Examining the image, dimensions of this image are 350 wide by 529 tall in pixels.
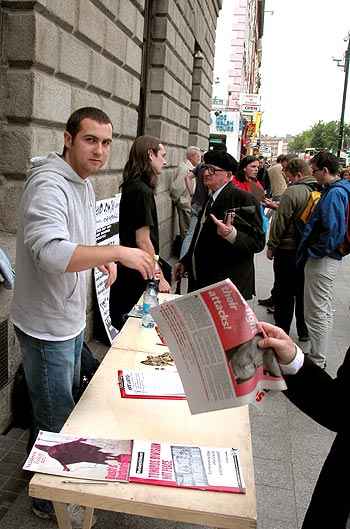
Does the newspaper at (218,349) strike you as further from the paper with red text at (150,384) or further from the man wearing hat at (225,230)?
the man wearing hat at (225,230)

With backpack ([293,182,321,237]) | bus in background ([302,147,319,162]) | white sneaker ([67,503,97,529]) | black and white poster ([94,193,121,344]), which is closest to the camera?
white sneaker ([67,503,97,529])

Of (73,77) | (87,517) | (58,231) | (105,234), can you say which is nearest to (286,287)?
(105,234)

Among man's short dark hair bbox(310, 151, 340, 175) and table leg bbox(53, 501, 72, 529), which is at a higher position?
man's short dark hair bbox(310, 151, 340, 175)

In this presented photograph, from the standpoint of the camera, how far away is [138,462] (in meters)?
1.87

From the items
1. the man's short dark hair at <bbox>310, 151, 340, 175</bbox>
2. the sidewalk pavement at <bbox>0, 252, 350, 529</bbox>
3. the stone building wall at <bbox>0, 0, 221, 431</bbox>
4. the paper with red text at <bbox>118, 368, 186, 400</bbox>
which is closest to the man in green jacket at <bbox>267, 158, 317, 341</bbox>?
the man's short dark hair at <bbox>310, 151, 340, 175</bbox>

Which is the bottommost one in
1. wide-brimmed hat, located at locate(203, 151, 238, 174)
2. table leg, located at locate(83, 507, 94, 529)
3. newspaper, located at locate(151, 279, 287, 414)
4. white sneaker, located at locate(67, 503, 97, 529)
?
white sneaker, located at locate(67, 503, 97, 529)

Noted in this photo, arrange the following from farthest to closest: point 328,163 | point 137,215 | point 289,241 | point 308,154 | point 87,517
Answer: point 308,154 < point 289,241 < point 328,163 < point 137,215 < point 87,517

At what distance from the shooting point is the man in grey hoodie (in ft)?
7.31

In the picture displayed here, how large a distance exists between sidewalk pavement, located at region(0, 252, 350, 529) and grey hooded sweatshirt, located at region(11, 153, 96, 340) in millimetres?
1117

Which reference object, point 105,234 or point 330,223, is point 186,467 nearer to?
point 330,223

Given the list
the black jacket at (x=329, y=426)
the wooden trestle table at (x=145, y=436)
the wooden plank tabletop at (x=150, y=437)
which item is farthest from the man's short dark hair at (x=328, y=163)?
the black jacket at (x=329, y=426)

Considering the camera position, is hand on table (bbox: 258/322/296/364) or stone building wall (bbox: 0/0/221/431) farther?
stone building wall (bbox: 0/0/221/431)

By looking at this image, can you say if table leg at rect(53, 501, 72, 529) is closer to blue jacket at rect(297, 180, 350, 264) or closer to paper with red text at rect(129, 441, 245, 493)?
paper with red text at rect(129, 441, 245, 493)

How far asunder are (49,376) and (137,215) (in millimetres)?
1815
